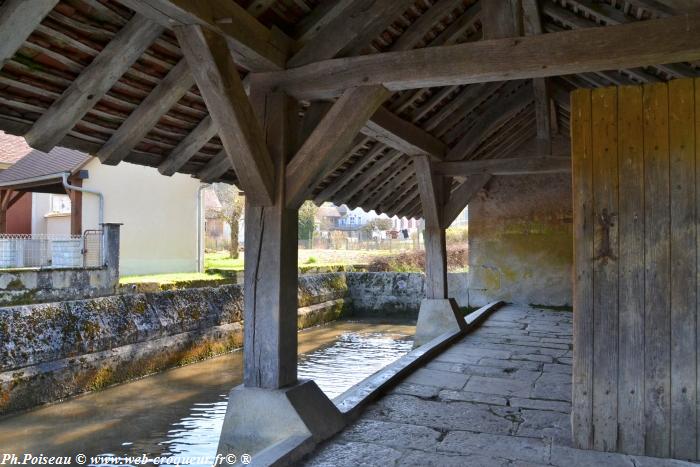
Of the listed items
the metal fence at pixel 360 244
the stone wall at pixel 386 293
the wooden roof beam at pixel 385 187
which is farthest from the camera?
the metal fence at pixel 360 244

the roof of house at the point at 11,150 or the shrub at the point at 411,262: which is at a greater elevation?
the roof of house at the point at 11,150

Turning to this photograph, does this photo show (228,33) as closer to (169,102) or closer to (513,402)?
(169,102)

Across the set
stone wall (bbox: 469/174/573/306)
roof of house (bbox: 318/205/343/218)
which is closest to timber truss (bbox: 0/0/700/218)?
stone wall (bbox: 469/174/573/306)

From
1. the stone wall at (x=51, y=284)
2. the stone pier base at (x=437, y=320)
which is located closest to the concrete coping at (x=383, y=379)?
the stone pier base at (x=437, y=320)

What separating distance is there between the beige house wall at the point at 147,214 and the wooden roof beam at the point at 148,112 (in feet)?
35.7

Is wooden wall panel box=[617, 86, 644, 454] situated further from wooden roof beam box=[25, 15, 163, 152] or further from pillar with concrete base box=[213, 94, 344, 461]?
wooden roof beam box=[25, 15, 163, 152]

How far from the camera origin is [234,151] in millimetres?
3238

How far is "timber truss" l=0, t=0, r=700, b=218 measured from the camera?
117 inches

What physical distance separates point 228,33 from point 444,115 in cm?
405

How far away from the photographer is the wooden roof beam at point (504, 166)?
7.59 m

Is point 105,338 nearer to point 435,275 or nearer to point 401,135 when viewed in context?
point 401,135

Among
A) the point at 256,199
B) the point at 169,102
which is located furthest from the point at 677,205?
the point at 169,102

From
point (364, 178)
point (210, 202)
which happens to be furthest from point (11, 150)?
point (364, 178)

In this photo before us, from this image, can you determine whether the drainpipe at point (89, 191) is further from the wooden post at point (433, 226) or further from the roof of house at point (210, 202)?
the roof of house at point (210, 202)
